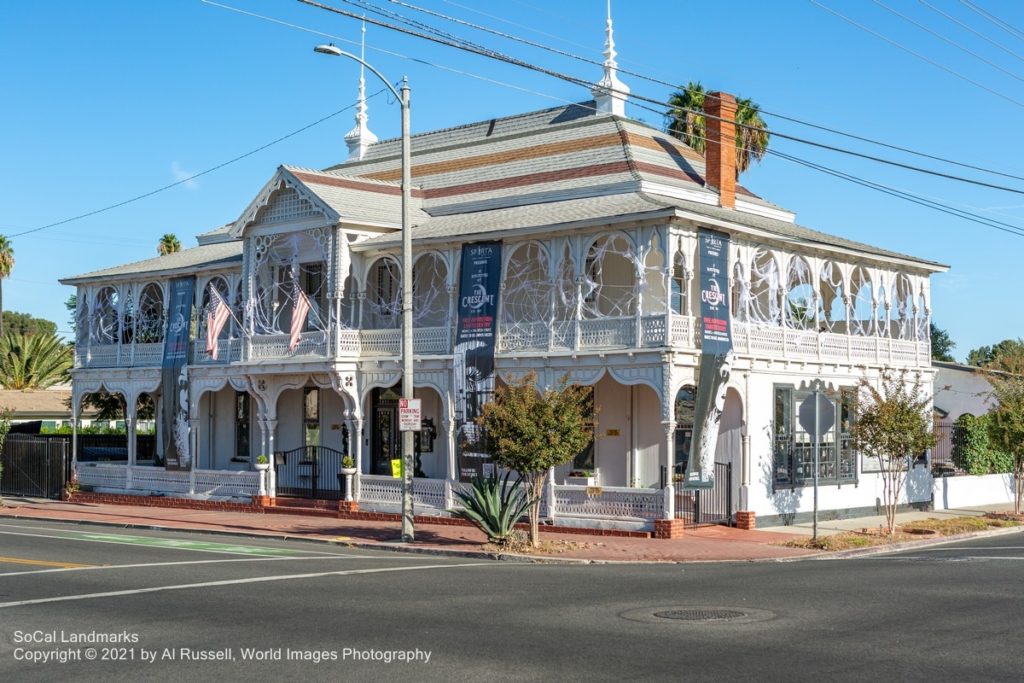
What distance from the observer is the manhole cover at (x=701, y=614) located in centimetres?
1258

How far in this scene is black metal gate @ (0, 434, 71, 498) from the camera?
3547 cm

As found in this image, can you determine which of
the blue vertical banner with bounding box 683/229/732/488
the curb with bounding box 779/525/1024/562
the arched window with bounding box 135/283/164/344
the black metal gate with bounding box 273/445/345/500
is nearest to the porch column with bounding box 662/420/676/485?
the blue vertical banner with bounding box 683/229/732/488

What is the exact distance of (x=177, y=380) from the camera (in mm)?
34188

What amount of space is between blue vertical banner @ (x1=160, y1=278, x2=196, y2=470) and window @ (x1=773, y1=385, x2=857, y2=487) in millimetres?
16524

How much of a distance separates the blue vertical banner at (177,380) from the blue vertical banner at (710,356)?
15.5 m

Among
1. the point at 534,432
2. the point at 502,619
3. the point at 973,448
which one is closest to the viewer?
the point at 502,619

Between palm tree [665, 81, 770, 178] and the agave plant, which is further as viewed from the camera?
palm tree [665, 81, 770, 178]

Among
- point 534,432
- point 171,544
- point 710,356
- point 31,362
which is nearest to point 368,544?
point 171,544

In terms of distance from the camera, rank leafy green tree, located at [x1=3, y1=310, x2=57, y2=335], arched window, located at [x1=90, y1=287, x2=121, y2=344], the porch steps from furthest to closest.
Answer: leafy green tree, located at [x1=3, y1=310, x2=57, y2=335]
arched window, located at [x1=90, y1=287, x2=121, y2=344]
the porch steps

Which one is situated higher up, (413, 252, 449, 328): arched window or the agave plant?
(413, 252, 449, 328): arched window

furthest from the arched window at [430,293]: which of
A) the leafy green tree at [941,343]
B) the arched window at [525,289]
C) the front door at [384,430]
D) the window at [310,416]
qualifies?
the leafy green tree at [941,343]

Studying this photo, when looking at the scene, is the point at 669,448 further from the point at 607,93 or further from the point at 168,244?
the point at 168,244

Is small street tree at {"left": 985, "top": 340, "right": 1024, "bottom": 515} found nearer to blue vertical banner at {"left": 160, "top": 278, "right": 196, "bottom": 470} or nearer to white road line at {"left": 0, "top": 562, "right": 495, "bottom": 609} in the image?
white road line at {"left": 0, "top": 562, "right": 495, "bottom": 609}

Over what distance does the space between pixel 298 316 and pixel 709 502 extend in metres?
11.0
